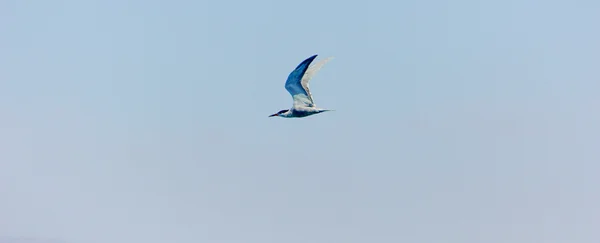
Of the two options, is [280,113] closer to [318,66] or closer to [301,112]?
[301,112]

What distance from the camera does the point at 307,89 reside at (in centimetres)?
5169

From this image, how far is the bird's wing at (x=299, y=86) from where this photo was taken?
1958 inches

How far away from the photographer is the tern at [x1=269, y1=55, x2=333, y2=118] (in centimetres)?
5016

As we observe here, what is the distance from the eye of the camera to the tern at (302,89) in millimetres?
50156

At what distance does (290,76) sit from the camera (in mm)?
50781

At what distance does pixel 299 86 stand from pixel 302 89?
309mm

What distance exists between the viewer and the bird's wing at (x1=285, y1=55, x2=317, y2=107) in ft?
163

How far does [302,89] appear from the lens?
51750 mm

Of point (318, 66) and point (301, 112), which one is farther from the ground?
point (318, 66)

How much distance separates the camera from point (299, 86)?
51625 mm

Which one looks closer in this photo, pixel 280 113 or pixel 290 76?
pixel 290 76

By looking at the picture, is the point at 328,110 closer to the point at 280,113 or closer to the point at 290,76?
the point at 290,76

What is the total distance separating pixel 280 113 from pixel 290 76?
6.17 metres

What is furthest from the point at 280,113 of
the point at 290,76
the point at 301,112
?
the point at 290,76
